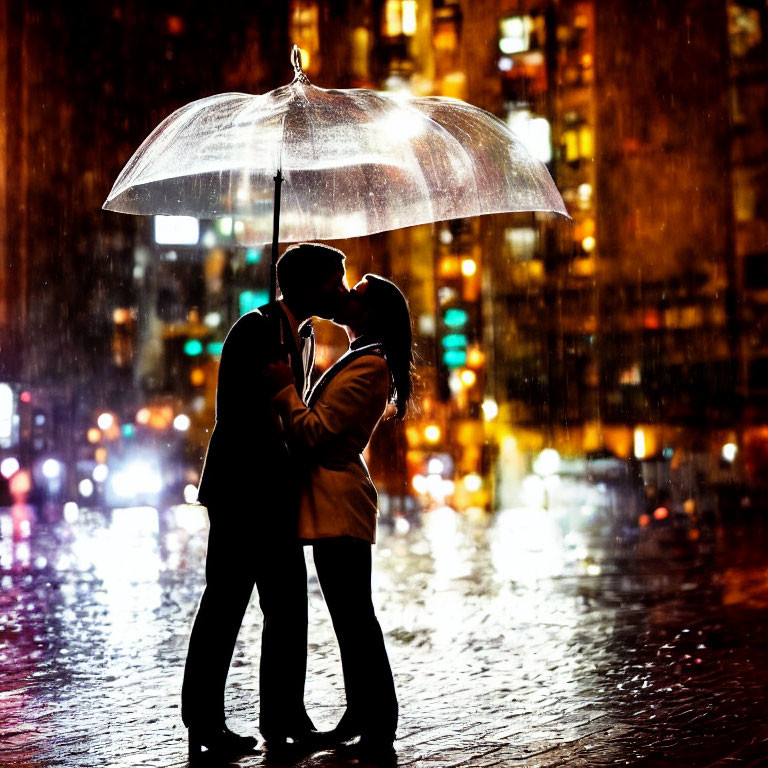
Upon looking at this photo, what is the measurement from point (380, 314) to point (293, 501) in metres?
0.85

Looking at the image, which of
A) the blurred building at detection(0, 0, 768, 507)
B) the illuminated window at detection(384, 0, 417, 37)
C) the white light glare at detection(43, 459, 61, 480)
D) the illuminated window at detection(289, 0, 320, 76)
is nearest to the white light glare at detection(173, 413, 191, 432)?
the blurred building at detection(0, 0, 768, 507)

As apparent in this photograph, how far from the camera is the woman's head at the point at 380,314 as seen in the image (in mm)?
4758

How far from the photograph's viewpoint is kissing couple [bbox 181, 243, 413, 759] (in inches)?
178

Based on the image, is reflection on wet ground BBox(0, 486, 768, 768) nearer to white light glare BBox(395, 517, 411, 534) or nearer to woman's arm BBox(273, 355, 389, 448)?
woman's arm BBox(273, 355, 389, 448)

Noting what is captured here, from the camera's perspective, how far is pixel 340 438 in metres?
4.70

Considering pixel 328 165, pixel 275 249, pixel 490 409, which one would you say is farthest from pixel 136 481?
pixel 275 249

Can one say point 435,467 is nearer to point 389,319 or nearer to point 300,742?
point 300,742

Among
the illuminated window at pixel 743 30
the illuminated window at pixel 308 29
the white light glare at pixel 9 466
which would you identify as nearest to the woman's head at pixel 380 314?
the white light glare at pixel 9 466

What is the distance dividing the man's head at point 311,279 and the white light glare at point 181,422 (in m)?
71.8

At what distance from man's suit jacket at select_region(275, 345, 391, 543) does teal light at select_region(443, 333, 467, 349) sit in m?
77.0

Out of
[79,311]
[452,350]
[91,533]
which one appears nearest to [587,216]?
[452,350]

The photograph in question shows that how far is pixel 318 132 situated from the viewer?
520 centimetres

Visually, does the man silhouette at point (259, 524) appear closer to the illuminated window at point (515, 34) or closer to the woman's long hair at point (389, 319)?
the woman's long hair at point (389, 319)

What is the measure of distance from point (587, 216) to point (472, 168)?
76174 mm
